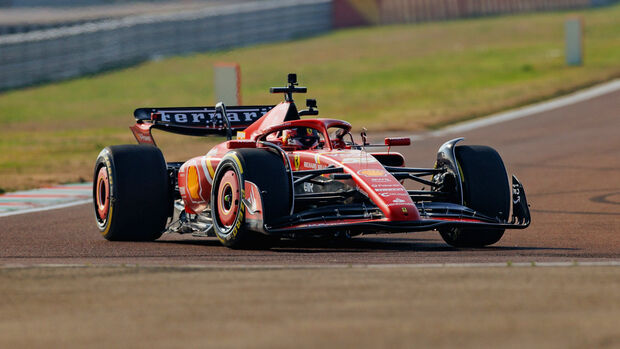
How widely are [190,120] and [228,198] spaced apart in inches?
111

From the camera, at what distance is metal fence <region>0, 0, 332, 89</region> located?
39844mm

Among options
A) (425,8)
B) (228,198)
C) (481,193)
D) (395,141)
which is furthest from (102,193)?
(425,8)

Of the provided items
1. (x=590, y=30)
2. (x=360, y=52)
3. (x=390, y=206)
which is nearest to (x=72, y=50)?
(x=360, y=52)

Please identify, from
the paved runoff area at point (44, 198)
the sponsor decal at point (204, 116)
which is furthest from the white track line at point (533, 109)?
the sponsor decal at point (204, 116)

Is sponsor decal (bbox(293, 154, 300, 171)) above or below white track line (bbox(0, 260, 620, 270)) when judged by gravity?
above

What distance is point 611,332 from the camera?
5.94 meters

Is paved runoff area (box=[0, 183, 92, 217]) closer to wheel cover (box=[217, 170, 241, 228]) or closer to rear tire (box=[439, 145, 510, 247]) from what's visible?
wheel cover (box=[217, 170, 241, 228])

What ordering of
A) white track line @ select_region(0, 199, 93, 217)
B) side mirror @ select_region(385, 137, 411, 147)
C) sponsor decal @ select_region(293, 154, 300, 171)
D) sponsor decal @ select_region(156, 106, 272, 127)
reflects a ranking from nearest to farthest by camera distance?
sponsor decal @ select_region(293, 154, 300, 171), side mirror @ select_region(385, 137, 411, 147), sponsor decal @ select_region(156, 106, 272, 127), white track line @ select_region(0, 199, 93, 217)

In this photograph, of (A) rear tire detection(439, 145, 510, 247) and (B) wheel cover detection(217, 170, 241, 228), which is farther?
(A) rear tire detection(439, 145, 510, 247)

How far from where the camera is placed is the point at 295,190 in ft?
36.8

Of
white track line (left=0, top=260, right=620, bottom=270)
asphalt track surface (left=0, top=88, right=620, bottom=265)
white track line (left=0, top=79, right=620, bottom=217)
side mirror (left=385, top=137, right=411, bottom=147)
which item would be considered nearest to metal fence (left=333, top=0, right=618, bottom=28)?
white track line (left=0, top=79, right=620, bottom=217)

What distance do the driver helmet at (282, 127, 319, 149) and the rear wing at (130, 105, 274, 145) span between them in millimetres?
1666

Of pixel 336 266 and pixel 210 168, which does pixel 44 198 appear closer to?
pixel 210 168

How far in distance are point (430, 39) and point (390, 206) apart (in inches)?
1521
